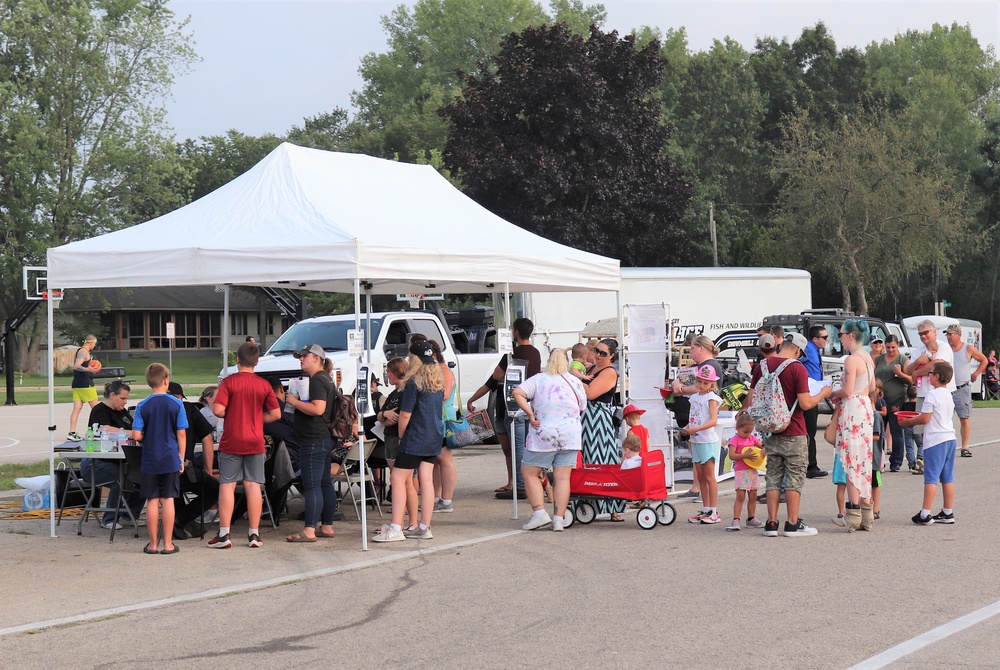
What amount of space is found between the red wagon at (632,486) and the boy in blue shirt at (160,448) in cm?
367

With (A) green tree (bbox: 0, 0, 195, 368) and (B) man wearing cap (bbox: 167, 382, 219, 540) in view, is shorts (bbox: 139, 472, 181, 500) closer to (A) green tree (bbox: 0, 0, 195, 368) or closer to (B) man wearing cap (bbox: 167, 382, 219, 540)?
(B) man wearing cap (bbox: 167, 382, 219, 540)

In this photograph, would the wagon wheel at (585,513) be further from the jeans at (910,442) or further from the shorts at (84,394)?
the shorts at (84,394)

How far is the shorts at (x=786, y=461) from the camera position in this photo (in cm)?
1039

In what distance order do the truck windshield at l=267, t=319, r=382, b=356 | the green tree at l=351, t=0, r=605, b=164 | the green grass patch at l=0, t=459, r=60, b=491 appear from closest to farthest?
1. the green grass patch at l=0, t=459, r=60, b=491
2. the truck windshield at l=267, t=319, r=382, b=356
3. the green tree at l=351, t=0, r=605, b=164

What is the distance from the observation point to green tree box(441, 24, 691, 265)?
37062 millimetres

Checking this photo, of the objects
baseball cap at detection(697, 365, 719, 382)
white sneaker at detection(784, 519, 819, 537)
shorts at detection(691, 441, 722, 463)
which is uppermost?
baseball cap at detection(697, 365, 719, 382)

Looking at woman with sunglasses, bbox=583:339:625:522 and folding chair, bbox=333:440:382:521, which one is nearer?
woman with sunglasses, bbox=583:339:625:522

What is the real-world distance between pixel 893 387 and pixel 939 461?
4.79 meters

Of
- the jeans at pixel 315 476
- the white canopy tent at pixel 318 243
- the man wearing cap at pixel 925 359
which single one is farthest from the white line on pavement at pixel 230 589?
the man wearing cap at pixel 925 359

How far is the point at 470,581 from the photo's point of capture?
876 centimetres

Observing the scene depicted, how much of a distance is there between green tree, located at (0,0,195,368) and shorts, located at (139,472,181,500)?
42.1 metres

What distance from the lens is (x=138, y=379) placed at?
170 ft

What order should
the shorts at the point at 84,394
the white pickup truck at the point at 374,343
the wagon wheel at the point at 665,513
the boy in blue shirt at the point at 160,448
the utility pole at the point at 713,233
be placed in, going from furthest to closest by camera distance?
1. the utility pole at the point at 713,233
2. the shorts at the point at 84,394
3. the white pickup truck at the point at 374,343
4. the wagon wheel at the point at 665,513
5. the boy in blue shirt at the point at 160,448

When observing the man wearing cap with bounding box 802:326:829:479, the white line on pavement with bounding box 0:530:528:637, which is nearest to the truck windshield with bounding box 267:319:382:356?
the man wearing cap with bounding box 802:326:829:479
